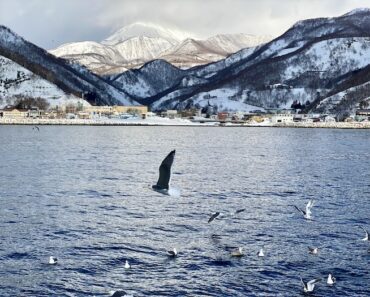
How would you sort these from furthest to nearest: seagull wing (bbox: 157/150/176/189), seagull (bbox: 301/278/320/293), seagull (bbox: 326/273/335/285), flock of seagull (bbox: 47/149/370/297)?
seagull (bbox: 326/273/335/285), seagull (bbox: 301/278/320/293), seagull wing (bbox: 157/150/176/189), flock of seagull (bbox: 47/149/370/297)

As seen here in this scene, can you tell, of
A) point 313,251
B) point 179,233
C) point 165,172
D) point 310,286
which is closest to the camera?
point 165,172

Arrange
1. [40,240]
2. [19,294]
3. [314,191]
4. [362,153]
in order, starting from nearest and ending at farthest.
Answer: [19,294], [40,240], [314,191], [362,153]

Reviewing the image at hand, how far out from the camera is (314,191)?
51.1m

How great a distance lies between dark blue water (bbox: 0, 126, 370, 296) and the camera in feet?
82.2

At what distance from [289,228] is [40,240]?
571 inches

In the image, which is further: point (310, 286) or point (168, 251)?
point (168, 251)

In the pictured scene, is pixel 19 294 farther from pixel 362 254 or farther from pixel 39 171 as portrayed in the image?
pixel 39 171

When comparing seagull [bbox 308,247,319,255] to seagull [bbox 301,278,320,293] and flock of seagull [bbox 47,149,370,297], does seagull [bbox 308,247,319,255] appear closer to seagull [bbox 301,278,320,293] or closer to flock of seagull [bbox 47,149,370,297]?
flock of seagull [bbox 47,149,370,297]

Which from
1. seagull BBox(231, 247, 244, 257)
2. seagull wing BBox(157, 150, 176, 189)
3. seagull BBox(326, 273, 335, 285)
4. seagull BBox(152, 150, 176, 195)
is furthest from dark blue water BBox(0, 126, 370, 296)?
seagull wing BBox(157, 150, 176, 189)

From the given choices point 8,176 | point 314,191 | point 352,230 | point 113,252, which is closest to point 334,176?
point 314,191

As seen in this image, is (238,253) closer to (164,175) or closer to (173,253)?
(173,253)

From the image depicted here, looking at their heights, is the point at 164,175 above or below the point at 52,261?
above

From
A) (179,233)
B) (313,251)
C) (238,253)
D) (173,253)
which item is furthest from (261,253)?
(179,233)

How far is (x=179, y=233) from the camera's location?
3319 cm
